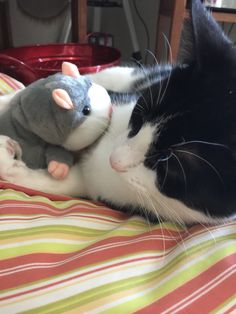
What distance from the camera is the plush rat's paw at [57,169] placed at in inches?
34.1

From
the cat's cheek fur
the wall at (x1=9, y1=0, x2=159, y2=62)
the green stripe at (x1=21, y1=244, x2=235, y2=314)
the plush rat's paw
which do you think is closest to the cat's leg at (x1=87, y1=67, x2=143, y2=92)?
the plush rat's paw

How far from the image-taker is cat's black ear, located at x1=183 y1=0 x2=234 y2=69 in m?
0.69

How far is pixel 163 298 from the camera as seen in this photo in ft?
1.84

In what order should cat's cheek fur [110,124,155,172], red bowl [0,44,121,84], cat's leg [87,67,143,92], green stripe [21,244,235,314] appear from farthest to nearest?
red bowl [0,44,121,84], cat's leg [87,67,143,92], cat's cheek fur [110,124,155,172], green stripe [21,244,235,314]

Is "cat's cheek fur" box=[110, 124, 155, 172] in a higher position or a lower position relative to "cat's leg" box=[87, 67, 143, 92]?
higher

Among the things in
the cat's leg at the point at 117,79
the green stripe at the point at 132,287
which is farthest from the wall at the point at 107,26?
the green stripe at the point at 132,287

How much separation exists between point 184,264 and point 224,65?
0.38m

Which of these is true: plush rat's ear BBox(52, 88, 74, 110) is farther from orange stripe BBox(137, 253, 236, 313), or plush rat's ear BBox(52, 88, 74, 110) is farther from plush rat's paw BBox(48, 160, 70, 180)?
orange stripe BBox(137, 253, 236, 313)

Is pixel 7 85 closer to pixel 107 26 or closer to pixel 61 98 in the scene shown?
pixel 61 98

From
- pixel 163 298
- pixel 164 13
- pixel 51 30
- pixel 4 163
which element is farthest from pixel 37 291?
pixel 51 30

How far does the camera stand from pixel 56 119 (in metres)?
0.83

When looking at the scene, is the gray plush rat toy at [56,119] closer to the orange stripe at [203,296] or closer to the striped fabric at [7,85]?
the striped fabric at [7,85]

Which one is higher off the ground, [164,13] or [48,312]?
[164,13]

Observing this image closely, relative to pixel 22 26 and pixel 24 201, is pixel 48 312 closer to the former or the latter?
pixel 24 201
